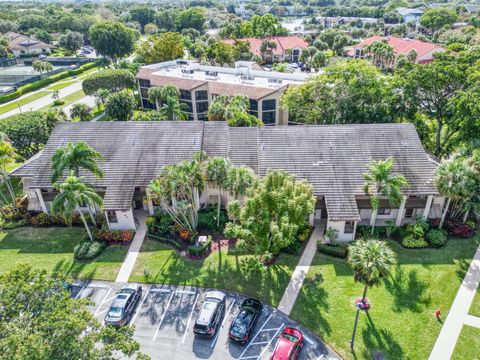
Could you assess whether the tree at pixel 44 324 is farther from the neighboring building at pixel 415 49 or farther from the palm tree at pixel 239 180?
the neighboring building at pixel 415 49

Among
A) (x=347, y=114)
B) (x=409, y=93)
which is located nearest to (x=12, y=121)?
(x=347, y=114)

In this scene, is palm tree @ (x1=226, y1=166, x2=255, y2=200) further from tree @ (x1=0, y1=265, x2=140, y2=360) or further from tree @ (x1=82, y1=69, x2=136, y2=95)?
tree @ (x1=82, y1=69, x2=136, y2=95)

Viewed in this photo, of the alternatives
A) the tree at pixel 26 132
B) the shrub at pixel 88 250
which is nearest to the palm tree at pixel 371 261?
the shrub at pixel 88 250

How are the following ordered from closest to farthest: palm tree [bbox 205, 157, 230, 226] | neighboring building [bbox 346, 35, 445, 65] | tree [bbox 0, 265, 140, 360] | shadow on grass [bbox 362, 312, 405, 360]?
tree [bbox 0, 265, 140, 360] < shadow on grass [bbox 362, 312, 405, 360] < palm tree [bbox 205, 157, 230, 226] < neighboring building [bbox 346, 35, 445, 65]

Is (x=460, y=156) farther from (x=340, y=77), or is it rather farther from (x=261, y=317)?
(x=261, y=317)

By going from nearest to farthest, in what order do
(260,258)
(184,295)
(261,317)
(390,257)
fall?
(390,257), (261,317), (184,295), (260,258)

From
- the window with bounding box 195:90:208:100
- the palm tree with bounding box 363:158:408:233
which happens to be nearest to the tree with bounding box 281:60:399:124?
the palm tree with bounding box 363:158:408:233

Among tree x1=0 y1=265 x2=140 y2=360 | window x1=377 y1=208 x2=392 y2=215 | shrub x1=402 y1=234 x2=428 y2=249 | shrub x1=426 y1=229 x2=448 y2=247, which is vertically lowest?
shrub x1=402 y1=234 x2=428 y2=249
